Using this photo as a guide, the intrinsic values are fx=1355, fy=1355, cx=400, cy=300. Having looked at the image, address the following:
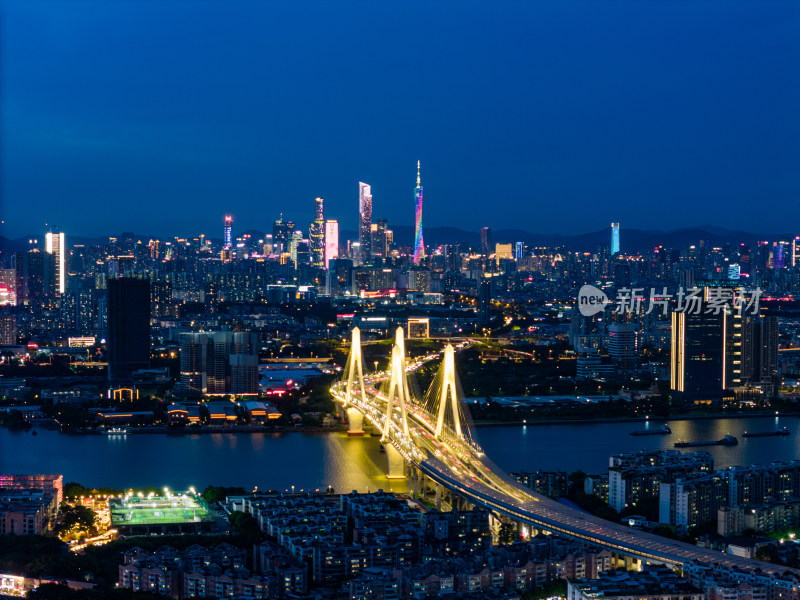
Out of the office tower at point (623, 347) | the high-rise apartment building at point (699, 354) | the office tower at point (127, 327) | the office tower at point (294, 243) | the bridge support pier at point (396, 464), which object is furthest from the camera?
the office tower at point (294, 243)

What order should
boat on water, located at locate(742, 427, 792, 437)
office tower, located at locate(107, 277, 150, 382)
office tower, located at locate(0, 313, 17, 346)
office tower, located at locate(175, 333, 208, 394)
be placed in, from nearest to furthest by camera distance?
boat on water, located at locate(742, 427, 792, 437) → office tower, located at locate(175, 333, 208, 394) → office tower, located at locate(107, 277, 150, 382) → office tower, located at locate(0, 313, 17, 346)

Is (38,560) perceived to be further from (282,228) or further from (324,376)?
(282,228)

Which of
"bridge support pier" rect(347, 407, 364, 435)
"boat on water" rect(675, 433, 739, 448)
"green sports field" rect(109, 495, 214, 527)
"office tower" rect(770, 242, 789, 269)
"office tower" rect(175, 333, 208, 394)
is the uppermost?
"office tower" rect(770, 242, 789, 269)

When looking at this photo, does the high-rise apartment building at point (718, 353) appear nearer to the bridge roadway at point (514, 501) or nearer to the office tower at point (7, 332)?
the bridge roadway at point (514, 501)

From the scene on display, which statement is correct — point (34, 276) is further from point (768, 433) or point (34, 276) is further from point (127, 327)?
point (768, 433)

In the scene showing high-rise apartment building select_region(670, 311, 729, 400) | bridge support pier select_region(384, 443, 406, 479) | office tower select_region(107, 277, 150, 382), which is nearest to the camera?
A: bridge support pier select_region(384, 443, 406, 479)

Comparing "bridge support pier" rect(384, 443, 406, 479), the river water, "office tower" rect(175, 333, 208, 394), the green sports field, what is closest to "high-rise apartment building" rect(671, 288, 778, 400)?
the river water

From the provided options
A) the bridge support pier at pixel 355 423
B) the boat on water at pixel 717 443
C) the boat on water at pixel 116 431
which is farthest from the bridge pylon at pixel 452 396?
the boat on water at pixel 116 431

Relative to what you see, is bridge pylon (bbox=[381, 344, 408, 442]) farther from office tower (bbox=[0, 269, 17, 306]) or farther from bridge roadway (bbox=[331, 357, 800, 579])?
office tower (bbox=[0, 269, 17, 306])

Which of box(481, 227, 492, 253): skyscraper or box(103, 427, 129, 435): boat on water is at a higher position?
box(481, 227, 492, 253): skyscraper

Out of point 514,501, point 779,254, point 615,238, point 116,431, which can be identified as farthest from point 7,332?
point 615,238
